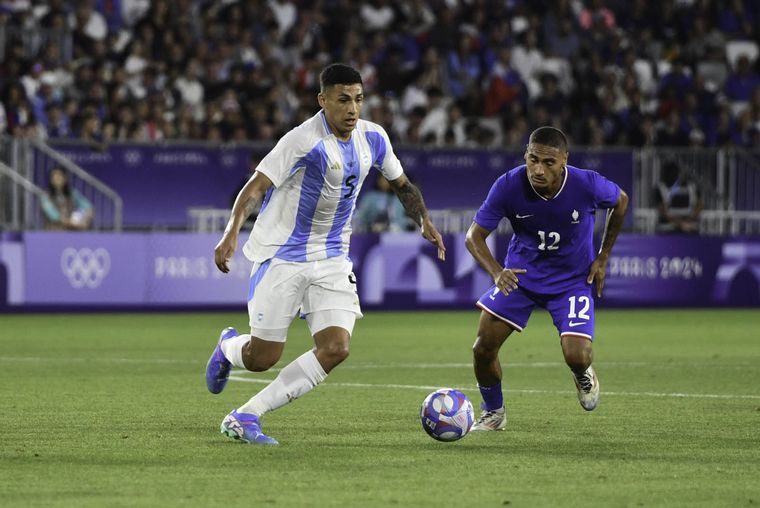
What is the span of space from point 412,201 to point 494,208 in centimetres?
56

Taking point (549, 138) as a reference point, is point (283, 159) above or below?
below

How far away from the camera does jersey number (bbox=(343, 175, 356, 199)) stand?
973cm

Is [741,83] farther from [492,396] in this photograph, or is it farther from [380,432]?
[380,432]

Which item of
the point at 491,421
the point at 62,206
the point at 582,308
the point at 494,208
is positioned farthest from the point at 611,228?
the point at 62,206

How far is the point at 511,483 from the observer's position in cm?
774

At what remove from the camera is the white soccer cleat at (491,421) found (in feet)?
33.8

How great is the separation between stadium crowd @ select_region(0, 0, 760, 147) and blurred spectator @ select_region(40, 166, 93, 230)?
1.11 m

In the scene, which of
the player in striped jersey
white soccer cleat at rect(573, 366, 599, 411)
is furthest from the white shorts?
white soccer cleat at rect(573, 366, 599, 411)

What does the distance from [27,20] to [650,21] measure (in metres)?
13.4

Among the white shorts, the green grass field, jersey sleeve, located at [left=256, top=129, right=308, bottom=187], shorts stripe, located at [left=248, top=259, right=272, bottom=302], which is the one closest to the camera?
the green grass field

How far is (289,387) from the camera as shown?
31.0 feet

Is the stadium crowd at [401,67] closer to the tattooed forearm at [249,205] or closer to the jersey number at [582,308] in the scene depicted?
the jersey number at [582,308]

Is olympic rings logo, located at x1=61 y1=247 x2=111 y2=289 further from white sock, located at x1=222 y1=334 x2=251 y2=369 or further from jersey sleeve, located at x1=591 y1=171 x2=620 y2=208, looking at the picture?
jersey sleeve, located at x1=591 y1=171 x2=620 y2=208

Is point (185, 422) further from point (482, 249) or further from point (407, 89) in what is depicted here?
point (407, 89)
